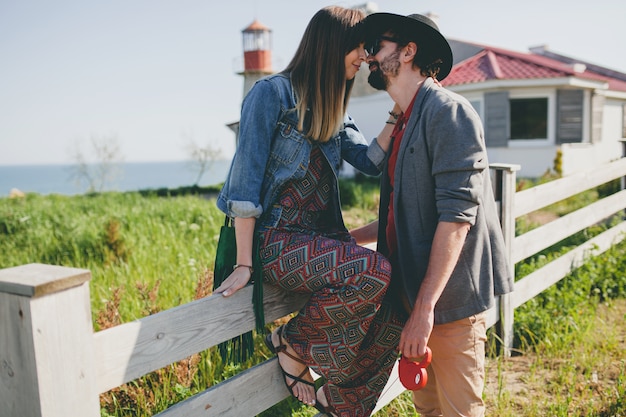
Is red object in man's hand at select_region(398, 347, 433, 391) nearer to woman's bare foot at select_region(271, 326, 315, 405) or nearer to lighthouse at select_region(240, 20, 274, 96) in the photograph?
woman's bare foot at select_region(271, 326, 315, 405)

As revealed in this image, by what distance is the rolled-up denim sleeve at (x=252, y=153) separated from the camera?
2.32m

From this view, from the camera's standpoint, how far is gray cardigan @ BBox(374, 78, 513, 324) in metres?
2.26

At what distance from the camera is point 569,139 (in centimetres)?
1797

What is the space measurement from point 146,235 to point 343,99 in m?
5.58

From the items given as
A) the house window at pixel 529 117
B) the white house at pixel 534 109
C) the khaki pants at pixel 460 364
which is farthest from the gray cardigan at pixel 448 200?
the house window at pixel 529 117

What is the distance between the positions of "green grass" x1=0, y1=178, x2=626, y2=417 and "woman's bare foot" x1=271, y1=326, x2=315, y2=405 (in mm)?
621

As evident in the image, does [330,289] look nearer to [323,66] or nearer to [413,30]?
[323,66]

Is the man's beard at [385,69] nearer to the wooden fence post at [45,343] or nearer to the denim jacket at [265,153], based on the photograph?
the denim jacket at [265,153]

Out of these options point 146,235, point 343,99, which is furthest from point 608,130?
point 343,99

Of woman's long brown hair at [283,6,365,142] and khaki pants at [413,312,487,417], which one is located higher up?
woman's long brown hair at [283,6,365,142]

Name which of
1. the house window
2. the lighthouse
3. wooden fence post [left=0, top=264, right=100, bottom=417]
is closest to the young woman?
wooden fence post [left=0, top=264, right=100, bottom=417]

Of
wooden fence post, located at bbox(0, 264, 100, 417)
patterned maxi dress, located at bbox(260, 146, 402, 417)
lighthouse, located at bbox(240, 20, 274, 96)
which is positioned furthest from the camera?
lighthouse, located at bbox(240, 20, 274, 96)

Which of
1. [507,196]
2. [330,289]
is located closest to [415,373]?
[330,289]

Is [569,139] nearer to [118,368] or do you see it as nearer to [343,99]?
[343,99]
